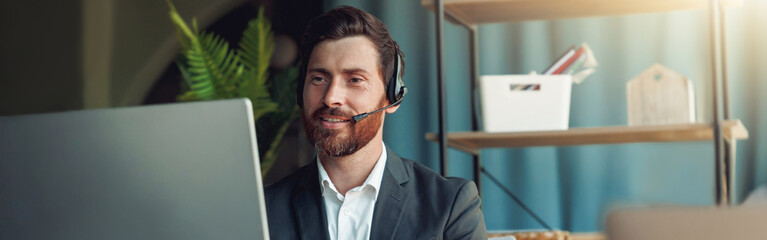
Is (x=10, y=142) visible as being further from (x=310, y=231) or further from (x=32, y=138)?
(x=310, y=231)

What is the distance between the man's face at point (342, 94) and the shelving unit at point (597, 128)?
1.95ft

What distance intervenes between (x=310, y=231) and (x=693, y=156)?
1664 mm

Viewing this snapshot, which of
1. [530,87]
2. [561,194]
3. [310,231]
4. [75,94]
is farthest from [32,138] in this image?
[75,94]

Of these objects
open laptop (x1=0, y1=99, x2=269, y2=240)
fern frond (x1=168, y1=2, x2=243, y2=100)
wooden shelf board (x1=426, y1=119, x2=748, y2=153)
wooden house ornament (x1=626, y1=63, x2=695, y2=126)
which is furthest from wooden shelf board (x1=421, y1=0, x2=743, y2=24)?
open laptop (x1=0, y1=99, x2=269, y2=240)

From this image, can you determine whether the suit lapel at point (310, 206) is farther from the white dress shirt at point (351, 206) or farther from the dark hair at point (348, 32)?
the dark hair at point (348, 32)

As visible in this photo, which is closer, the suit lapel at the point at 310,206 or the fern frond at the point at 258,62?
the suit lapel at the point at 310,206

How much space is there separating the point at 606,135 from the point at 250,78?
128cm

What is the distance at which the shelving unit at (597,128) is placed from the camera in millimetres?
1771

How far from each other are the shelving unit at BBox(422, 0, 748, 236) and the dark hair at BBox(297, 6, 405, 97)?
21.9 inches

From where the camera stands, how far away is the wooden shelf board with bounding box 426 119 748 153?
178 centimetres

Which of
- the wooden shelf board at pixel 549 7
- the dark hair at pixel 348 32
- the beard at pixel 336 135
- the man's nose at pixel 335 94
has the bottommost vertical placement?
the beard at pixel 336 135

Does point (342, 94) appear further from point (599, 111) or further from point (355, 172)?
point (599, 111)

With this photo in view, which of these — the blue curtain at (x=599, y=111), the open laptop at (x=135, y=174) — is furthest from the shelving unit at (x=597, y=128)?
the open laptop at (x=135, y=174)

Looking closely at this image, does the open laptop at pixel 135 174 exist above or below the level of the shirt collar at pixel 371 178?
above
